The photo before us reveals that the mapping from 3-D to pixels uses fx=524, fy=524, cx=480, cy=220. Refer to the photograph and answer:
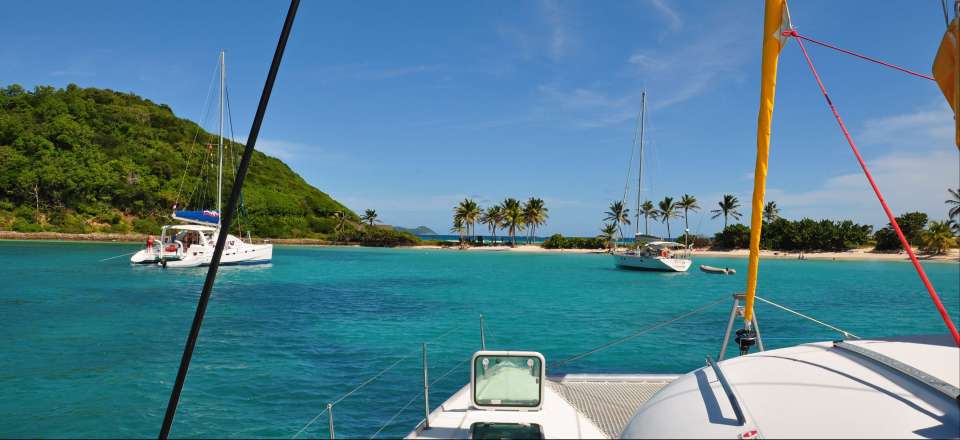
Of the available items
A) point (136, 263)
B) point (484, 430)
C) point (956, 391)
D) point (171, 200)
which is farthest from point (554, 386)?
point (171, 200)

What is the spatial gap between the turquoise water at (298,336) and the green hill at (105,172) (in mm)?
42132

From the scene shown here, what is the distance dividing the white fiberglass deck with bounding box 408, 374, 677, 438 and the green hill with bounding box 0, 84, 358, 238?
214ft

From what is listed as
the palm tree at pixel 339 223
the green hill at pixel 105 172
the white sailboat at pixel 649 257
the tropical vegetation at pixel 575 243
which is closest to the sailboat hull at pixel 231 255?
the green hill at pixel 105 172

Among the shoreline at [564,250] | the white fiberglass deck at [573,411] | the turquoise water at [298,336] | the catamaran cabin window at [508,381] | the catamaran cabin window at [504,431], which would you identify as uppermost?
the shoreline at [564,250]

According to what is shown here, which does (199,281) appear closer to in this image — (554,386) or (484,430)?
(554,386)

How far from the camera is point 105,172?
8562 cm

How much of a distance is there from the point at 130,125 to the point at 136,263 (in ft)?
244

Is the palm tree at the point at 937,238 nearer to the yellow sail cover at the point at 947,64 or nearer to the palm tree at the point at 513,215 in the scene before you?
the palm tree at the point at 513,215

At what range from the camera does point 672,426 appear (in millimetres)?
3240

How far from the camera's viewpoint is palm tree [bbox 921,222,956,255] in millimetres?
82500

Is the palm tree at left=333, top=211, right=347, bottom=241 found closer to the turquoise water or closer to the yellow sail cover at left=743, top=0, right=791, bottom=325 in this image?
the turquoise water

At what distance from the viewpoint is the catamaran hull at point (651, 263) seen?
5338cm

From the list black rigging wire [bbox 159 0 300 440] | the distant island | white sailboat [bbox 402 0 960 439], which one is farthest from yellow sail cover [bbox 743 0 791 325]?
the distant island

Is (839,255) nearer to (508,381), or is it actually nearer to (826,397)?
(508,381)
